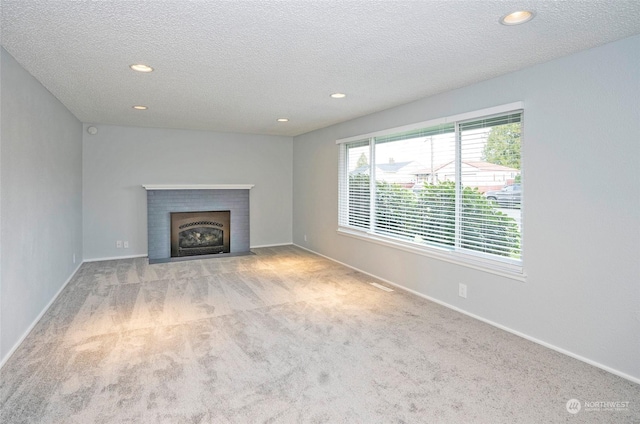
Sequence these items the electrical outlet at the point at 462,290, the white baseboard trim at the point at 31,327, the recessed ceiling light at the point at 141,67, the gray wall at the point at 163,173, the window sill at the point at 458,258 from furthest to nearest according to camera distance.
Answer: the gray wall at the point at 163,173 → the electrical outlet at the point at 462,290 → the window sill at the point at 458,258 → the recessed ceiling light at the point at 141,67 → the white baseboard trim at the point at 31,327

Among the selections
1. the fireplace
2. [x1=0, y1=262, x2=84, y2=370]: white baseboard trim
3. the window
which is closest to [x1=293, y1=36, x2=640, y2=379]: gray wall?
the window

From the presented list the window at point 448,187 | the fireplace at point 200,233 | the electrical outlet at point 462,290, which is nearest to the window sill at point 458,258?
the window at point 448,187

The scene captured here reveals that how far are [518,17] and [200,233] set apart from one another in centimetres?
595

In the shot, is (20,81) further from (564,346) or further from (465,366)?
(564,346)

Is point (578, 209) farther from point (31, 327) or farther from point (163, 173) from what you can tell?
point (163, 173)

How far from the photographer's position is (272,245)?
7.54m

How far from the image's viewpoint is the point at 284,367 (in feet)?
8.66

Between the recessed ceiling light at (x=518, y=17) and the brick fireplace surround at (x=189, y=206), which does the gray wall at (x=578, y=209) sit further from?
the brick fireplace surround at (x=189, y=206)

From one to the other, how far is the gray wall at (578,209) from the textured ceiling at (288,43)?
0.62 feet

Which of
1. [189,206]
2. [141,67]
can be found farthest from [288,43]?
[189,206]

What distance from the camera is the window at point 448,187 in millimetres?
3314

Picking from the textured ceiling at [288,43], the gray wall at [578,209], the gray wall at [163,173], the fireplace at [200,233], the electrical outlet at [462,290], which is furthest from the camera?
the fireplace at [200,233]

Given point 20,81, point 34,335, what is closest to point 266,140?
point 20,81

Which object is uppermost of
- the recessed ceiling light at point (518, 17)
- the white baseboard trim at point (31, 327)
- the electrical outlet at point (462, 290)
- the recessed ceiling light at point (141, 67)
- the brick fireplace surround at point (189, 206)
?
the recessed ceiling light at point (141, 67)
